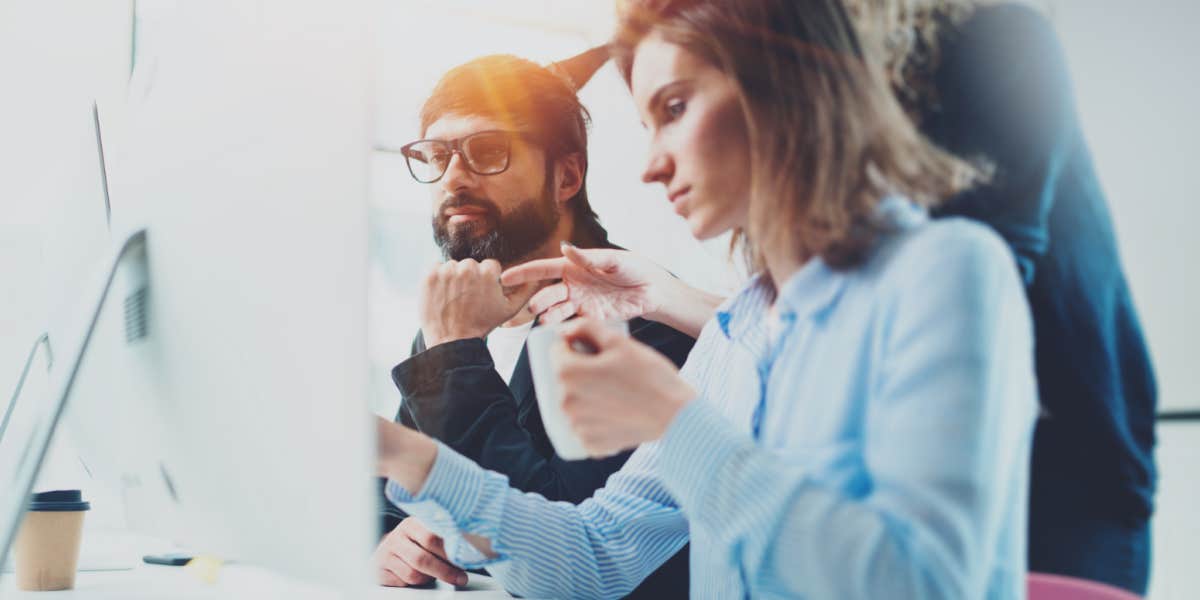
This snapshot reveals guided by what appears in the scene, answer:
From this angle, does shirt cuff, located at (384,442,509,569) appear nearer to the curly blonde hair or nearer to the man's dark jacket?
the man's dark jacket

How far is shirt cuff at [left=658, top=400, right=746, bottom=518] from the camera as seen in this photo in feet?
2.41

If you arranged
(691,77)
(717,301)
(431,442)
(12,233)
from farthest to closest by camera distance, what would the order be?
(12,233)
(717,301)
(431,442)
(691,77)

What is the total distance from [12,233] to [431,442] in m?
1.24

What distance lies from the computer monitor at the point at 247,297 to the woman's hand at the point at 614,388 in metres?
0.29

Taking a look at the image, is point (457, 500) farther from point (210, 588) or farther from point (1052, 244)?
point (1052, 244)

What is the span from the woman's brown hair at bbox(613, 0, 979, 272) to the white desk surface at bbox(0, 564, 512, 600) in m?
0.69

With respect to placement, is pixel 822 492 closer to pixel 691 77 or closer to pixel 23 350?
pixel 691 77

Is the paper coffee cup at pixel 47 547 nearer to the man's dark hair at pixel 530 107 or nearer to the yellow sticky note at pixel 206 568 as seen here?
the yellow sticky note at pixel 206 568

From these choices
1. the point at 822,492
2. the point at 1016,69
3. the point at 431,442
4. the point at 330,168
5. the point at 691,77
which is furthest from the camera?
the point at 431,442

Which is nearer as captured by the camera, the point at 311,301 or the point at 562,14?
the point at 311,301

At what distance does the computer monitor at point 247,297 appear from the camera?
0.54 m

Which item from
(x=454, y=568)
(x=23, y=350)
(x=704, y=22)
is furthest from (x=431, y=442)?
(x=23, y=350)

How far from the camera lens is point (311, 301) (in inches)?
21.8

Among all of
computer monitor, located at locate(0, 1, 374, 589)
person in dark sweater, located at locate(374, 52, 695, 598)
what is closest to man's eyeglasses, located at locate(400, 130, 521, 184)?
person in dark sweater, located at locate(374, 52, 695, 598)
